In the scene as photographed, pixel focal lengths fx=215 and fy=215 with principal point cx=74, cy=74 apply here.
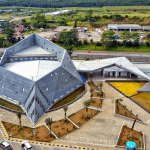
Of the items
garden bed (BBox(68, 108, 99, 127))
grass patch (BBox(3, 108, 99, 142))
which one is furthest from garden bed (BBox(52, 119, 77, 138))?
garden bed (BBox(68, 108, 99, 127))

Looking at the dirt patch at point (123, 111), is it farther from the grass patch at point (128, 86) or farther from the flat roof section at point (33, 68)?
the flat roof section at point (33, 68)

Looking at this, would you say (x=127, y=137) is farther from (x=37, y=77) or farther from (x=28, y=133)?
(x=37, y=77)

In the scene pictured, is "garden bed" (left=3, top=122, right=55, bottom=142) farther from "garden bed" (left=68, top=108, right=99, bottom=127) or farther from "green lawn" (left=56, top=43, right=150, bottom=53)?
"green lawn" (left=56, top=43, right=150, bottom=53)

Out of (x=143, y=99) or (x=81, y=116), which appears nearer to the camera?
(x=81, y=116)

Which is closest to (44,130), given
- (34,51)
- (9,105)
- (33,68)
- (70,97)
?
(9,105)

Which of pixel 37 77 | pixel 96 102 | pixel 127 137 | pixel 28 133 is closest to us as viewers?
pixel 127 137

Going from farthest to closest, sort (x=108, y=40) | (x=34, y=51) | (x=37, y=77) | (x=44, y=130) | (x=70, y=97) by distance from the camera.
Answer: (x=108, y=40) → (x=34, y=51) → (x=70, y=97) → (x=37, y=77) → (x=44, y=130)
